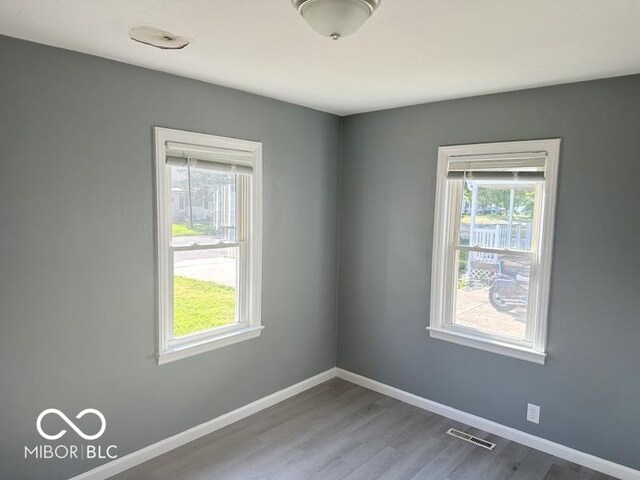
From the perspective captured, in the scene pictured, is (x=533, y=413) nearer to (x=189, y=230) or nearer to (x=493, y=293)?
(x=493, y=293)

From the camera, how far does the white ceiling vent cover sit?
9.93 ft

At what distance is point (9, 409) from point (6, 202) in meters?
1.05

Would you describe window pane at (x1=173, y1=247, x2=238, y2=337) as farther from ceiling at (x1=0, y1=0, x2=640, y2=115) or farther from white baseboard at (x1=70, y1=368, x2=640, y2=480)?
ceiling at (x1=0, y1=0, x2=640, y2=115)

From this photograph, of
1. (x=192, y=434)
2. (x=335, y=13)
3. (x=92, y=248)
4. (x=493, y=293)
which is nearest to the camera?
(x=335, y=13)

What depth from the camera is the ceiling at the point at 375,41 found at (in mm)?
1710

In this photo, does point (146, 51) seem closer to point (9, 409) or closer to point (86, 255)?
point (86, 255)

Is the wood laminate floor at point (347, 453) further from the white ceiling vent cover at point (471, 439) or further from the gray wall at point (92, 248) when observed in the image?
the gray wall at point (92, 248)

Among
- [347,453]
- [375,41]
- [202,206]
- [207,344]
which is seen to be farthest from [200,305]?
[375,41]

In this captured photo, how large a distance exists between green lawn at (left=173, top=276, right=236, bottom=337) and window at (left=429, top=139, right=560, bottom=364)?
1621 millimetres

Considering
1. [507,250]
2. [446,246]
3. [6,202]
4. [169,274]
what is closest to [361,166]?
[446,246]

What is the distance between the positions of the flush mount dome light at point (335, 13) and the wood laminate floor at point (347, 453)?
2490mm

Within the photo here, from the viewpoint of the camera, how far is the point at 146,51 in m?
2.29

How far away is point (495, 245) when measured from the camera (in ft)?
10.4

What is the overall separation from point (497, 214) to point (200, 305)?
88.5 inches
